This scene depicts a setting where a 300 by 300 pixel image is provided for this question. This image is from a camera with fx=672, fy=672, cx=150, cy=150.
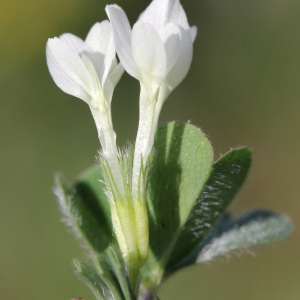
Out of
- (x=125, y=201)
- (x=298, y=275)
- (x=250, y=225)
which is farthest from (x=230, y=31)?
(x=125, y=201)

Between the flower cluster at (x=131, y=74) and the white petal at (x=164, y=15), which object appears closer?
the flower cluster at (x=131, y=74)

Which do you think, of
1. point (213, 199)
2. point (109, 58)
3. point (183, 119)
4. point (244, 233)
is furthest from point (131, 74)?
point (183, 119)

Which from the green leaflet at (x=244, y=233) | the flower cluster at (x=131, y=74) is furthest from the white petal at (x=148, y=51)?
the green leaflet at (x=244, y=233)

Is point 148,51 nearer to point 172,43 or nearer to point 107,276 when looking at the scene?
point 172,43

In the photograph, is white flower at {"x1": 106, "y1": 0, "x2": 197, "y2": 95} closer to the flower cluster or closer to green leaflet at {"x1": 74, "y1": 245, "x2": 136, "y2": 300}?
the flower cluster

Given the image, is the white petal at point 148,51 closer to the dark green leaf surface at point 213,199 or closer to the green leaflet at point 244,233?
the dark green leaf surface at point 213,199

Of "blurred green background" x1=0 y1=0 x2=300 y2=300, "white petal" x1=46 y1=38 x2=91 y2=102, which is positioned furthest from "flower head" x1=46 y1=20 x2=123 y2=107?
"blurred green background" x1=0 y1=0 x2=300 y2=300

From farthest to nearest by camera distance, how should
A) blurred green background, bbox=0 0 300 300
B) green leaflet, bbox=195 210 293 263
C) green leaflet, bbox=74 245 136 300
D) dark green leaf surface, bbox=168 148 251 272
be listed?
blurred green background, bbox=0 0 300 300
green leaflet, bbox=195 210 293 263
dark green leaf surface, bbox=168 148 251 272
green leaflet, bbox=74 245 136 300
